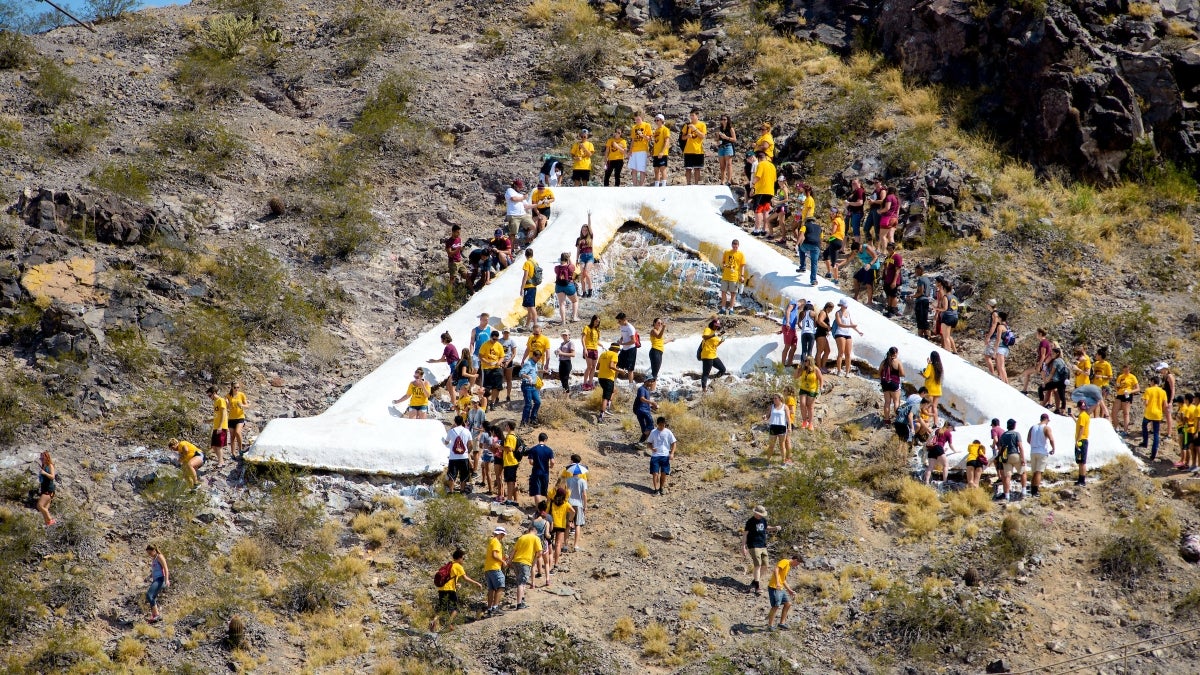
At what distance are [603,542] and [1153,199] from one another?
15.3 m

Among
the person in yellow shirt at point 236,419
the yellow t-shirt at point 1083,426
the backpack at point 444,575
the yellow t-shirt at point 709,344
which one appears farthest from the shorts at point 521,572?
the yellow t-shirt at point 1083,426

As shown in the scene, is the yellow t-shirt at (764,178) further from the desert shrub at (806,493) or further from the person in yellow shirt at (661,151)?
the desert shrub at (806,493)

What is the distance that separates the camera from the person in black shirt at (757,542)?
1683 cm

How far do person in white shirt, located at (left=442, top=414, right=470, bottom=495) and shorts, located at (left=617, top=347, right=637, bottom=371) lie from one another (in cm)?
346

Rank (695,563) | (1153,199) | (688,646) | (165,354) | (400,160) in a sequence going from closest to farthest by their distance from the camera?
(688,646) < (695,563) < (165,354) < (1153,199) < (400,160)

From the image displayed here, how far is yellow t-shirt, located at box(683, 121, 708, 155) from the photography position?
27062mm

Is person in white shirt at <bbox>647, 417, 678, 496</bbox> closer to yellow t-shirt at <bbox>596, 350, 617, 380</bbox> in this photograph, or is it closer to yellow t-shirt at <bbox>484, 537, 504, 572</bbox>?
yellow t-shirt at <bbox>596, 350, 617, 380</bbox>

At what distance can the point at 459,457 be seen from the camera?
1839cm

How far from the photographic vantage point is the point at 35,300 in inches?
842

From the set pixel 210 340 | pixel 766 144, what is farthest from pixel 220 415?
pixel 766 144

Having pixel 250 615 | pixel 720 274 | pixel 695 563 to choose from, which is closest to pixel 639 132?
pixel 720 274

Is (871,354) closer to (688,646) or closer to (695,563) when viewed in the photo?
(695,563)

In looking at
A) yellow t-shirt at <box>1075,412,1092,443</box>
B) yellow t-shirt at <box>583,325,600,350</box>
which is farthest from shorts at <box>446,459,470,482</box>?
yellow t-shirt at <box>1075,412,1092,443</box>

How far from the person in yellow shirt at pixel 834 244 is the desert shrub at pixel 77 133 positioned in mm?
14806
